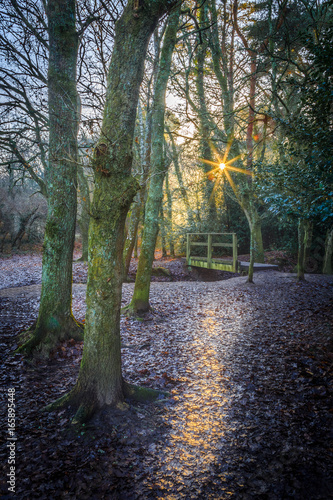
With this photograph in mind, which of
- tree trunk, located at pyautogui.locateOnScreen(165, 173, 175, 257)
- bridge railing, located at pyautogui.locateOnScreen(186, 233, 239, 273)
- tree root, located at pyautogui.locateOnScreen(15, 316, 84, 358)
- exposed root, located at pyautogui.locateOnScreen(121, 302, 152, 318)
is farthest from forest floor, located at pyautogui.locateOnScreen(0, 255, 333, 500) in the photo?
tree trunk, located at pyautogui.locateOnScreen(165, 173, 175, 257)

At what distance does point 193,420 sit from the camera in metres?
3.16

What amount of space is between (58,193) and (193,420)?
4108mm

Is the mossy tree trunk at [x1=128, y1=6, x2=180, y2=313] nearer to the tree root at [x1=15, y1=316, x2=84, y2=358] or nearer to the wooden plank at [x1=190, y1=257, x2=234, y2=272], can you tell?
the tree root at [x1=15, y1=316, x2=84, y2=358]

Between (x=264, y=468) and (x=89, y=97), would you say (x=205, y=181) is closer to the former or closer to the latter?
(x=89, y=97)

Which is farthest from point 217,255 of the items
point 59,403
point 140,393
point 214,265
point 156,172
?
point 59,403

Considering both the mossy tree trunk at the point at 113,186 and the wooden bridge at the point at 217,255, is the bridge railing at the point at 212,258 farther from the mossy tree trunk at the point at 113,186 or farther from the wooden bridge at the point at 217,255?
the mossy tree trunk at the point at 113,186

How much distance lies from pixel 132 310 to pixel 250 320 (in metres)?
3.04

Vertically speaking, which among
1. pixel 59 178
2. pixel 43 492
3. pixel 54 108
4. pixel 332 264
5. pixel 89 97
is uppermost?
pixel 89 97

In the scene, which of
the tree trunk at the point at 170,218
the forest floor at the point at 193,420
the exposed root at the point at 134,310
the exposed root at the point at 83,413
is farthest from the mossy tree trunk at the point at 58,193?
the tree trunk at the point at 170,218

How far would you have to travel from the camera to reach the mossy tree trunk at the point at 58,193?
14.8ft

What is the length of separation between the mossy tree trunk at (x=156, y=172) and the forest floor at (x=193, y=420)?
106cm

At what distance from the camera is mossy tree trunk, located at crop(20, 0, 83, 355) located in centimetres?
450

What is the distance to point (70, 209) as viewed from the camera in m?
4.73

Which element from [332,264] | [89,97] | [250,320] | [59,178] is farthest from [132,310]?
[332,264]
